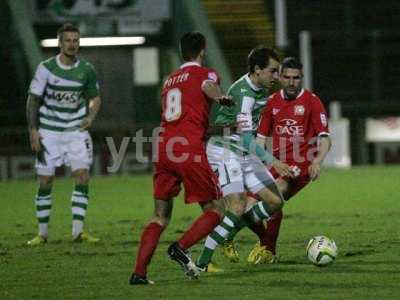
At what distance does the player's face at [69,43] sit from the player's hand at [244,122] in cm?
300

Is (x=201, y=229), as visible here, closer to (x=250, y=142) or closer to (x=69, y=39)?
(x=250, y=142)

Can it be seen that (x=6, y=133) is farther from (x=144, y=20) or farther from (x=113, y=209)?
(x=113, y=209)

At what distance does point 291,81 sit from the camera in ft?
34.8

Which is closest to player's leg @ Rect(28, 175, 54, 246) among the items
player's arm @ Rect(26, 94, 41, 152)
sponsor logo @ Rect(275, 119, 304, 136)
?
player's arm @ Rect(26, 94, 41, 152)

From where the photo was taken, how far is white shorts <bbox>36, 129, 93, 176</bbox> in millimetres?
12664

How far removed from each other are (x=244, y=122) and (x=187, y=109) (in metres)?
1.05

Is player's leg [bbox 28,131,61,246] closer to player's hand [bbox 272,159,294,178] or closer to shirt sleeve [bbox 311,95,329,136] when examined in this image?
shirt sleeve [bbox 311,95,329,136]

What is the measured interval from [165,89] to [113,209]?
7.82m

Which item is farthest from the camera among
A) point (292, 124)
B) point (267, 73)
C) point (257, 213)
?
point (292, 124)

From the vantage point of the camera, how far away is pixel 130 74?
28312 mm

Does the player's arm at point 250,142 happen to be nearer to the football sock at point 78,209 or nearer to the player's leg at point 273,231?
the player's leg at point 273,231

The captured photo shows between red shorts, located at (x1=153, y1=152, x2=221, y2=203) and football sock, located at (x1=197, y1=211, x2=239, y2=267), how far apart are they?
54 cm

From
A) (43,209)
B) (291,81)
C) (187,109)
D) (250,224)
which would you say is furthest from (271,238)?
(43,209)

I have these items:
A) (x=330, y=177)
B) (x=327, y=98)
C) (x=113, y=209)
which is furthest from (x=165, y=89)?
(x=327, y=98)
